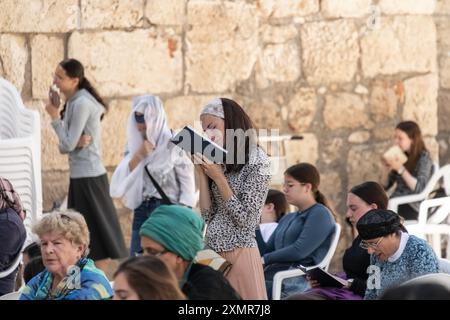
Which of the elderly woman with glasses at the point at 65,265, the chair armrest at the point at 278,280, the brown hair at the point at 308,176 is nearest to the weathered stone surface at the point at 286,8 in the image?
the brown hair at the point at 308,176

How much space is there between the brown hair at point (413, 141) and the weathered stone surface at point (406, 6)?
975 mm

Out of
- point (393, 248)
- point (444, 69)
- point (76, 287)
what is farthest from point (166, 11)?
point (76, 287)

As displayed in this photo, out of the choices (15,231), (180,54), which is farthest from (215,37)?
(15,231)

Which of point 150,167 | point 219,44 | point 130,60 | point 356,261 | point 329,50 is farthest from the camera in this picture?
point 329,50

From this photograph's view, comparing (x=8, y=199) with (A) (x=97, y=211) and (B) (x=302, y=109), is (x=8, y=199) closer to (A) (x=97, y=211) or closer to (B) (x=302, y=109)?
(A) (x=97, y=211)

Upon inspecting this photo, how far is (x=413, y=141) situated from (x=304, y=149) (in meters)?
0.83

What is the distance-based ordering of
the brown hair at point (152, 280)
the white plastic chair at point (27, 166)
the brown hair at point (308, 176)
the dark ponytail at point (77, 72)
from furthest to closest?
the dark ponytail at point (77, 72), the white plastic chair at point (27, 166), the brown hair at point (308, 176), the brown hair at point (152, 280)

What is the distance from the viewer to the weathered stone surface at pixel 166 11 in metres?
8.75

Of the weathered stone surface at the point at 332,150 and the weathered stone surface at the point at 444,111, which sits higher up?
the weathered stone surface at the point at 444,111

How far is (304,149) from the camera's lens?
9.20 metres

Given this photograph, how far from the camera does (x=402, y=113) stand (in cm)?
945

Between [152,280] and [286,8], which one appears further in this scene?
[286,8]

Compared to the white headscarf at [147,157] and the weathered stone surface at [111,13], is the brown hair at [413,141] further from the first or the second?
the weathered stone surface at [111,13]

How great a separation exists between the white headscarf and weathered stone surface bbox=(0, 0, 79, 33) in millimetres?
968
